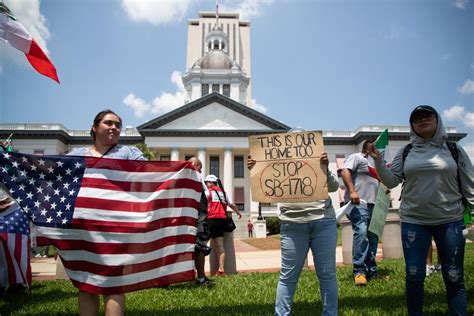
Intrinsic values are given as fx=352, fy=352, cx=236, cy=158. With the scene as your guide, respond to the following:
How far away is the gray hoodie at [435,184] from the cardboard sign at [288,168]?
2.60ft

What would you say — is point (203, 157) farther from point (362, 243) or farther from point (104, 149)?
point (104, 149)

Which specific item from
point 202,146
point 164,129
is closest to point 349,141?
point 202,146

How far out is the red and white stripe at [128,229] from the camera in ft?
8.93

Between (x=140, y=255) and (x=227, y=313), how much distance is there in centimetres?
138

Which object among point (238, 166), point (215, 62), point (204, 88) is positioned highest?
point (215, 62)

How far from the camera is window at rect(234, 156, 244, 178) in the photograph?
45.6 meters

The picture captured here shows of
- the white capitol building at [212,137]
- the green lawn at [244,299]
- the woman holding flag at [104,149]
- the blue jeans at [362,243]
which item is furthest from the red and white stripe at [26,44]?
the white capitol building at [212,137]

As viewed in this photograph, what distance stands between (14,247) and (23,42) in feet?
10.4

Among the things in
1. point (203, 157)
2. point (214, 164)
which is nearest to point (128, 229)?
point (203, 157)

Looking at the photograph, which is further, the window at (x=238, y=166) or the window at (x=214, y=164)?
the window at (x=238, y=166)

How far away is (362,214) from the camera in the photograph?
5.13 meters

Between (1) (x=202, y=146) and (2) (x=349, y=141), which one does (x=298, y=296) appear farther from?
(2) (x=349, y=141)

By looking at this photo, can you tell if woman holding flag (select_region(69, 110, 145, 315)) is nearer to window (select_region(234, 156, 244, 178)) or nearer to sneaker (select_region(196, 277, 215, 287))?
sneaker (select_region(196, 277, 215, 287))

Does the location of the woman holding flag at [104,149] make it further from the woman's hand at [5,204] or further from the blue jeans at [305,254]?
the woman's hand at [5,204]
